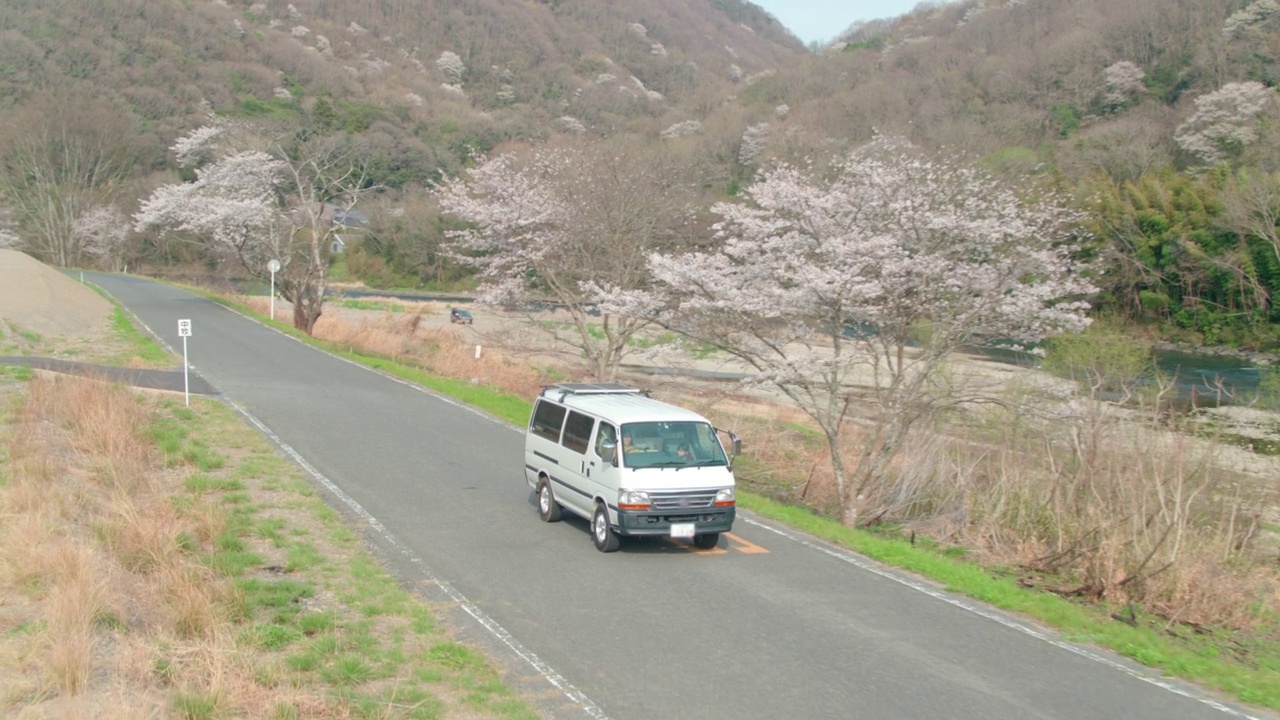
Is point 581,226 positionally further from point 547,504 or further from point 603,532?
point 603,532

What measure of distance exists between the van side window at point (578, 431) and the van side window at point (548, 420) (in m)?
0.25

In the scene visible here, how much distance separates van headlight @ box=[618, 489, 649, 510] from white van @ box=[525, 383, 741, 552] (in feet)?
0.04

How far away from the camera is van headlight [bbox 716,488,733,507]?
11.2 meters

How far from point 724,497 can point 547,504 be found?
2652 mm

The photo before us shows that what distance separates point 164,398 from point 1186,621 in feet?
57.8

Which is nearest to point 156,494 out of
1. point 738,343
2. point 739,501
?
A: point 739,501

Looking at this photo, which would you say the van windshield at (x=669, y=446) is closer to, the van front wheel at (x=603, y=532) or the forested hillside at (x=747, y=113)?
the van front wheel at (x=603, y=532)

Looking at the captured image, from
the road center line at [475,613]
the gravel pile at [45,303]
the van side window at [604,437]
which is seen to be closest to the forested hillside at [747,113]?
the van side window at [604,437]

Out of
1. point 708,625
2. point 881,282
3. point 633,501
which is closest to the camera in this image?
point 708,625

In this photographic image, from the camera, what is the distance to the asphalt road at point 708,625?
740 centimetres

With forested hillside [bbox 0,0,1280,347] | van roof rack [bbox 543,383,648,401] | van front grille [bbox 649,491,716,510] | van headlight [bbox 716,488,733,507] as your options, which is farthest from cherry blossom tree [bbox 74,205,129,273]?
van headlight [bbox 716,488,733,507]

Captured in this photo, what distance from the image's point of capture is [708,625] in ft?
29.4

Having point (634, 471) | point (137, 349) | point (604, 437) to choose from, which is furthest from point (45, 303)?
point (634, 471)

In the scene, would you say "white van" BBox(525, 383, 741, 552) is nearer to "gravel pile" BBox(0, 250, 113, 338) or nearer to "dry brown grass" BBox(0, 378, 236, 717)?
"dry brown grass" BBox(0, 378, 236, 717)
